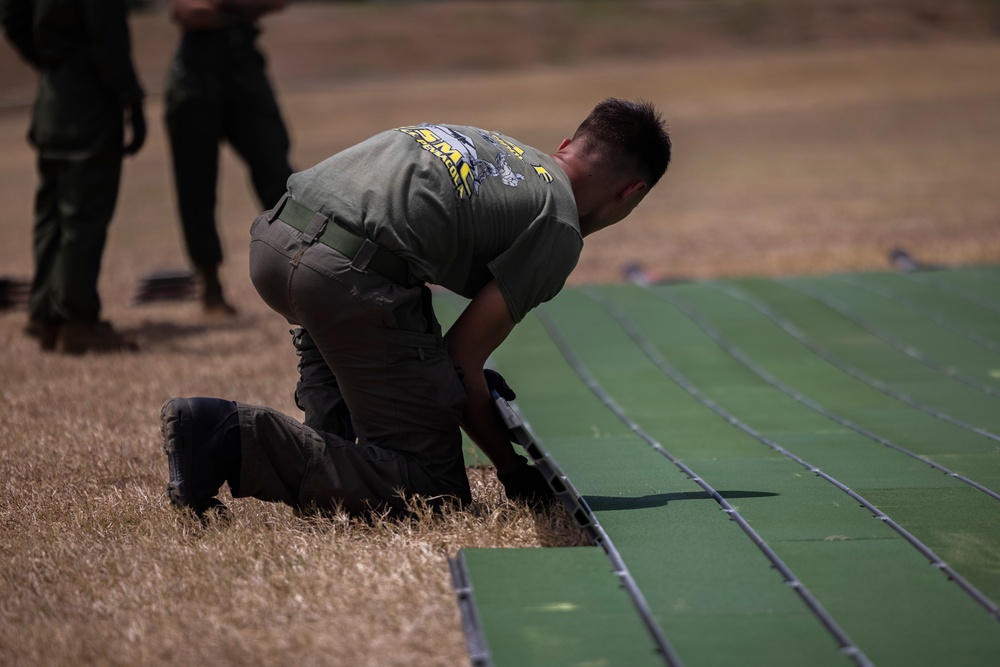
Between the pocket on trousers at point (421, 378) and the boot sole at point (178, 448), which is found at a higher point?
the pocket on trousers at point (421, 378)

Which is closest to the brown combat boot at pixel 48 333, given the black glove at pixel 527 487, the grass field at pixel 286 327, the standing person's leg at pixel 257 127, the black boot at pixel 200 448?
the grass field at pixel 286 327

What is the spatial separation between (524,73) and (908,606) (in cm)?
3101

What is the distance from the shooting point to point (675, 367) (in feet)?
19.9

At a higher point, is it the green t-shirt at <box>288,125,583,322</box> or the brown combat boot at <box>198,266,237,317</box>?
the green t-shirt at <box>288,125,583,322</box>

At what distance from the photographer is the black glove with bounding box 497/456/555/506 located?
137 inches

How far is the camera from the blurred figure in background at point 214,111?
7152 millimetres

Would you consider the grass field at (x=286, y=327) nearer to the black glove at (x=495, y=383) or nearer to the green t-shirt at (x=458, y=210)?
the black glove at (x=495, y=383)

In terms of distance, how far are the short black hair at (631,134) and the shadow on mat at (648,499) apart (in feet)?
3.00

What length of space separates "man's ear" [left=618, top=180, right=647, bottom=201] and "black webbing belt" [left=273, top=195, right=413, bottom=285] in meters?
0.65

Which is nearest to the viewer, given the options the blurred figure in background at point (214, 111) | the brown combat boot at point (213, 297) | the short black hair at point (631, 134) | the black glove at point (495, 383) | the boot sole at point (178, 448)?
the boot sole at point (178, 448)

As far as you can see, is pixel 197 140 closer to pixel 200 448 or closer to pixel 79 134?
pixel 79 134

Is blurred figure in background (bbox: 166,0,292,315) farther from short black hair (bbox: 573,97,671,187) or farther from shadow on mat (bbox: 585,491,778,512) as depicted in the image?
shadow on mat (bbox: 585,491,778,512)

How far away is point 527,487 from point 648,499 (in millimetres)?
360

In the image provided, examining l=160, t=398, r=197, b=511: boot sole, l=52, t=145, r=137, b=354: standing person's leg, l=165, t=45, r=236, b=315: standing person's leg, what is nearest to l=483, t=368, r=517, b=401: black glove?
l=160, t=398, r=197, b=511: boot sole
